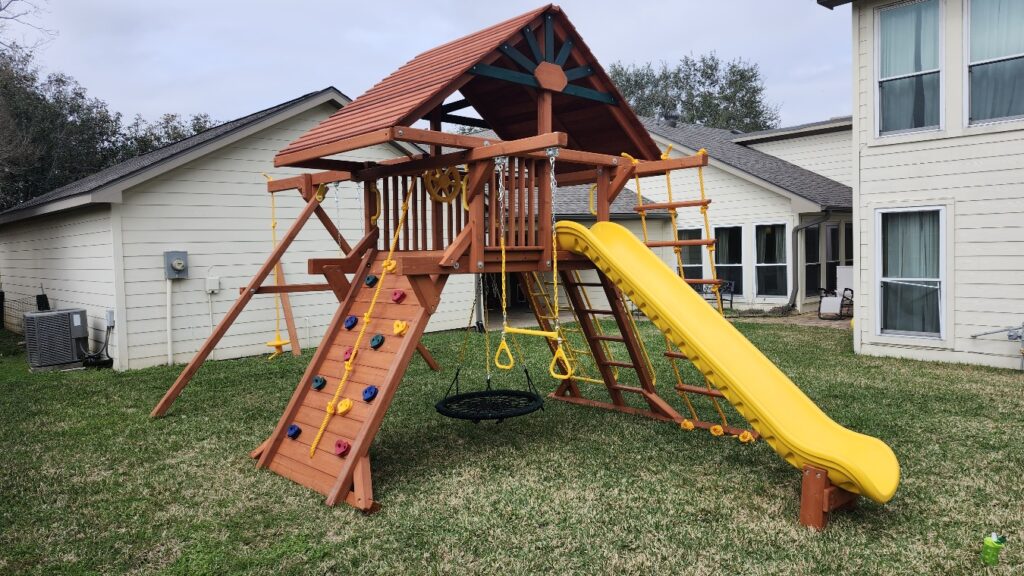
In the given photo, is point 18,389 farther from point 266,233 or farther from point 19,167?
point 19,167

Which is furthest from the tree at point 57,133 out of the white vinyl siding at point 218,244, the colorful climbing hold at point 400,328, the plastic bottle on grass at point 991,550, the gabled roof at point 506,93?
the plastic bottle on grass at point 991,550

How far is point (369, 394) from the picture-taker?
4.54 metres

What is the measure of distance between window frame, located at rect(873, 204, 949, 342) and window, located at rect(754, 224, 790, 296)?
20.4 feet

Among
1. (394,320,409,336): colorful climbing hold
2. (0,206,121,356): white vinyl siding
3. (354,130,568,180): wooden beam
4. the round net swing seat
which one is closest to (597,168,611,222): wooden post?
(354,130,568,180): wooden beam

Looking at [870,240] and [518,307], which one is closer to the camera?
[870,240]

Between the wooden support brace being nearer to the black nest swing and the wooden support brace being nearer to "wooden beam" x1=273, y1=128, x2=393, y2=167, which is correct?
the black nest swing

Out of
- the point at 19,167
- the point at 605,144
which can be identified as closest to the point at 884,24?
the point at 605,144

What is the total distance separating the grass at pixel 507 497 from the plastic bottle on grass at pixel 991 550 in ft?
0.16

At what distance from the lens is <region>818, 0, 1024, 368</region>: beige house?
786cm

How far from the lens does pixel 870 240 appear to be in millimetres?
8898

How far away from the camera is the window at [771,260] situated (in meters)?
15.1

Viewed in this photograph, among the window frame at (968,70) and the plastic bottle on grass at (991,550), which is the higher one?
the window frame at (968,70)

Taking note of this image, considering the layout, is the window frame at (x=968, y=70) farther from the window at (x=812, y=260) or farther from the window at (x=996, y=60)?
the window at (x=812, y=260)

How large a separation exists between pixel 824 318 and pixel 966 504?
10278mm
